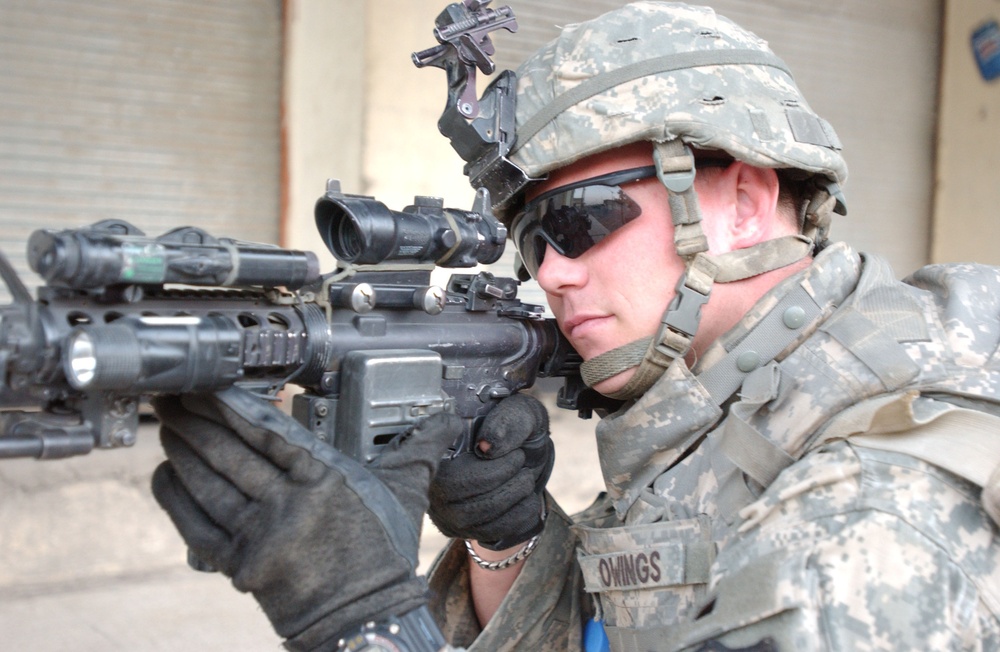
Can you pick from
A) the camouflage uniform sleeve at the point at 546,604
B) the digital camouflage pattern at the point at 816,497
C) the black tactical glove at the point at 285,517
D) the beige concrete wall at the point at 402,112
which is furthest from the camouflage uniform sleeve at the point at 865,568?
the beige concrete wall at the point at 402,112

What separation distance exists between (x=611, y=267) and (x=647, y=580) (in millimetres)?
656

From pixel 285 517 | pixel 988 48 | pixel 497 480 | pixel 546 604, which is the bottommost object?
pixel 546 604

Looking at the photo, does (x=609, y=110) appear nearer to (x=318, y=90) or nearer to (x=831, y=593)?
(x=831, y=593)

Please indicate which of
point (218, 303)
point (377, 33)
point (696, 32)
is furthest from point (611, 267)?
point (377, 33)

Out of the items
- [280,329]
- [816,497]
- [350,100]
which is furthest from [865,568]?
[350,100]

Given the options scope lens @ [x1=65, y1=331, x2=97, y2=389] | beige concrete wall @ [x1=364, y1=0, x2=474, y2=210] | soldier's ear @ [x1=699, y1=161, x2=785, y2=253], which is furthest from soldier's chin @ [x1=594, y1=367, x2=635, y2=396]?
beige concrete wall @ [x1=364, y1=0, x2=474, y2=210]

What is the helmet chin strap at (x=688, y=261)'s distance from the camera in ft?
6.58

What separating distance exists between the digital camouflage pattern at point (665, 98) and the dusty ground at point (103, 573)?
8.86 ft

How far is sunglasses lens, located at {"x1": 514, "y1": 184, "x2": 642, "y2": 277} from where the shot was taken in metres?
2.05

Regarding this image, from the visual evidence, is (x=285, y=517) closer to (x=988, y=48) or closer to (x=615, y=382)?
(x=615, y=382)

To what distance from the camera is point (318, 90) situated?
191 inches

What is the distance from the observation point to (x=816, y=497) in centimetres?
149

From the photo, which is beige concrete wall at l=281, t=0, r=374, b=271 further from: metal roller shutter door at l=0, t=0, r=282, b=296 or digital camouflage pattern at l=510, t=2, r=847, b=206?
digital camouflage pattern at l=510, t=2, r=847, b=206

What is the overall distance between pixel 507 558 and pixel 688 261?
0.94 metres
